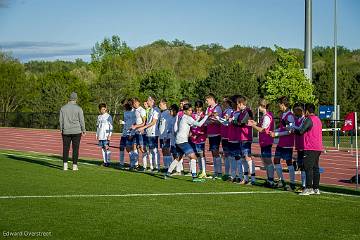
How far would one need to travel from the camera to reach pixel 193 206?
12.3m

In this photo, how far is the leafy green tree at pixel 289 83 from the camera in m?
41.8

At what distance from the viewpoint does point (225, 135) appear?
683 inches

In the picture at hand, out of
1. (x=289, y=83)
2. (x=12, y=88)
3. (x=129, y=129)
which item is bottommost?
(x=129, y=129)

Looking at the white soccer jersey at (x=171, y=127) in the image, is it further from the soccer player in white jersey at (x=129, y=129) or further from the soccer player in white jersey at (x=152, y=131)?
the soccer player in white jersey at (x=129, y=129)

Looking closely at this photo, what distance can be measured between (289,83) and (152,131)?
24.4 meters

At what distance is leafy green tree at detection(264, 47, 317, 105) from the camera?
41781 millimetres

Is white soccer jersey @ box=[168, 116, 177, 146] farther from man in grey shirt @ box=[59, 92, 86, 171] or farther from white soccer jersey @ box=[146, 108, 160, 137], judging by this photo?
man in grey shirt @ box=[59, 92, 86, 171]

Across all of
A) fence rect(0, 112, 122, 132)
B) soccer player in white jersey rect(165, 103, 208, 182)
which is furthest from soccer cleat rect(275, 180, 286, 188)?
fence rect(0, 112, 122, 132)

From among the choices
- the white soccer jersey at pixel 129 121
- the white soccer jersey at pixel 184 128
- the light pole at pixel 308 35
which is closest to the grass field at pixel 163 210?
the white soccer jersey at pixel 184 128

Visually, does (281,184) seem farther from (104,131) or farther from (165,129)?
(104,131)

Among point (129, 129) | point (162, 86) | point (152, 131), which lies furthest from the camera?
point (162, 86)

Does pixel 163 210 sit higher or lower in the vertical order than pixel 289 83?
lower

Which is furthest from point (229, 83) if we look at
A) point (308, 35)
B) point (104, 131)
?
point (104, 131)

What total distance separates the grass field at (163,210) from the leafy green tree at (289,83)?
84.9 feet
